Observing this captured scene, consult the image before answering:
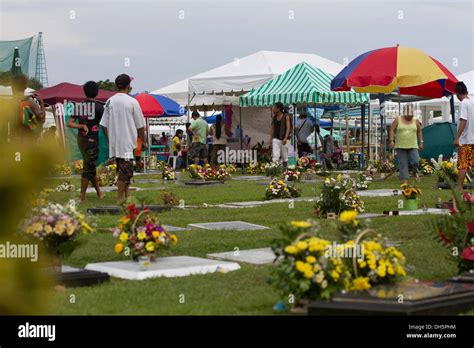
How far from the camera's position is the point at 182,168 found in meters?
31.0

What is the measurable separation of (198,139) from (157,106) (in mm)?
2572

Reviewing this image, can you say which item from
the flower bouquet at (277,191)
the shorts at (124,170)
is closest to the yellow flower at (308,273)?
the shorts at (124,170)

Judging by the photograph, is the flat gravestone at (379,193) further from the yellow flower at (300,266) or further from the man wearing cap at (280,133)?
the yellow flower at (300,266)

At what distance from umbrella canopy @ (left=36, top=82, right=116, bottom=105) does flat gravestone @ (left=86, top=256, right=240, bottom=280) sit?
19061mm

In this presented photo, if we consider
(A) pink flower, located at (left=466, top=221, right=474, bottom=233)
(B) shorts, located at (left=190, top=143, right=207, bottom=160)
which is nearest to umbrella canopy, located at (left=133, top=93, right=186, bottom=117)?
(B) shorts, located at (left=190, top=143, right=207, bottom=160)

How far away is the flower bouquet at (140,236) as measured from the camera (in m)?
7.31

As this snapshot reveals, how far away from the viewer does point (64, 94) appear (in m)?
26.3

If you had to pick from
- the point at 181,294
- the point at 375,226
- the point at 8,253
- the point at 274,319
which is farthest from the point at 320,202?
the point at 8,253

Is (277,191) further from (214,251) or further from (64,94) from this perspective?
(64,94)

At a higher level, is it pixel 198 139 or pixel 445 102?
pixel 445 102

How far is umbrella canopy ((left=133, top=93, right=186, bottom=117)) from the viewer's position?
29609mm

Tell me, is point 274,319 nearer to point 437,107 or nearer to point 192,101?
point 192,101

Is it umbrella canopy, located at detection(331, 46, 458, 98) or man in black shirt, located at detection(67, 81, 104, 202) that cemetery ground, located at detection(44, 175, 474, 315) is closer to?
man in black shirt, located at detection(67, 81, 104, 202)

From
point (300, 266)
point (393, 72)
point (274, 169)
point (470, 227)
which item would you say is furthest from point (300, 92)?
point (300, 266)
